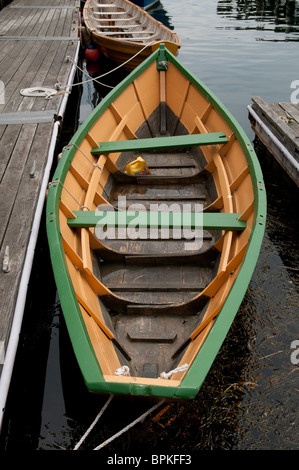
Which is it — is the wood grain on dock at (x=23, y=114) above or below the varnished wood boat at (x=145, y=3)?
below

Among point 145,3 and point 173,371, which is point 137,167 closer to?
point 173,371

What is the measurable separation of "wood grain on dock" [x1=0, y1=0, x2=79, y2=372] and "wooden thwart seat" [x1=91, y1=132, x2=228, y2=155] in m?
0.87

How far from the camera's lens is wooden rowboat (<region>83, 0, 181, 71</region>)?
398 inches

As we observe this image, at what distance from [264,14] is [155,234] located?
20.6 meters

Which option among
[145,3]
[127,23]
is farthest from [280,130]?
[145,3]

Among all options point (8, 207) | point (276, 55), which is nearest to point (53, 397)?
point (8, 207)

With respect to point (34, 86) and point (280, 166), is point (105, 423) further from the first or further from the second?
point (34, 86)

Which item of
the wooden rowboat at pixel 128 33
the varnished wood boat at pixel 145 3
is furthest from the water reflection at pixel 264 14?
the wooden rowboat at pixel 128 33

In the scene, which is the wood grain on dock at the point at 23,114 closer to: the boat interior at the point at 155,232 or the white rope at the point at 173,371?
the boat interior at the point at 155,232

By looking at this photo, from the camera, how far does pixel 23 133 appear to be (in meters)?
6.23

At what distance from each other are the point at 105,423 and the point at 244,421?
1.19 metres

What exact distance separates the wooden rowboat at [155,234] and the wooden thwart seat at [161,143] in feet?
0.06

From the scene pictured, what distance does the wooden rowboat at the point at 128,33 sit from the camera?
33.1 feet

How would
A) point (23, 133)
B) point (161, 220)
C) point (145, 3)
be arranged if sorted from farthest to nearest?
point (145, 3), point (23, 133), point (161, 220)
